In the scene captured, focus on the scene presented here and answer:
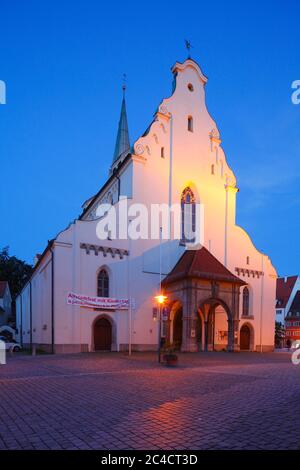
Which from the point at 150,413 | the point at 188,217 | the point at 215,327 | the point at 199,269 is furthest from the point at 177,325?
the point at 150,413

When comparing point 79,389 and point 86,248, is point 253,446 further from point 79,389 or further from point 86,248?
point 86,248

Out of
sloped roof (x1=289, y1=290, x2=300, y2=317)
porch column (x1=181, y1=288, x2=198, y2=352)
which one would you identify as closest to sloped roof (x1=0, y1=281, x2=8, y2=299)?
porch column (x1=181, y1=288, x2=198, y2=352)

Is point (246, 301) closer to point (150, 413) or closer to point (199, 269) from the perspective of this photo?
point (199, 269)

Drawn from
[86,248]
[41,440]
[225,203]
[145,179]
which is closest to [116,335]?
[86,248]

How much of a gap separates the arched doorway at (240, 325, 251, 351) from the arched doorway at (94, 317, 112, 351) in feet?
43.8

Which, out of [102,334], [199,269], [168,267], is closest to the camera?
[102,334]

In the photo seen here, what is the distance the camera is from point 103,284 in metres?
26.7

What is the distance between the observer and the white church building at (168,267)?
2516 cm

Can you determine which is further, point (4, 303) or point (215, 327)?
point (4, 303)

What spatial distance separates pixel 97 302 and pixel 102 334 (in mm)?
2617

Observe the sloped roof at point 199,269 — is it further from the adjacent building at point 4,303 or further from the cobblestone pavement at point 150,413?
the adjacent building at point 4,303

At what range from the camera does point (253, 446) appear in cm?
509

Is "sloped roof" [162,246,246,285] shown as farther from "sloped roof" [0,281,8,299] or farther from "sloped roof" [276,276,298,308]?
"sloped roof" [0,281,8,299]

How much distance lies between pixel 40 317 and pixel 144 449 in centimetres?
2782
